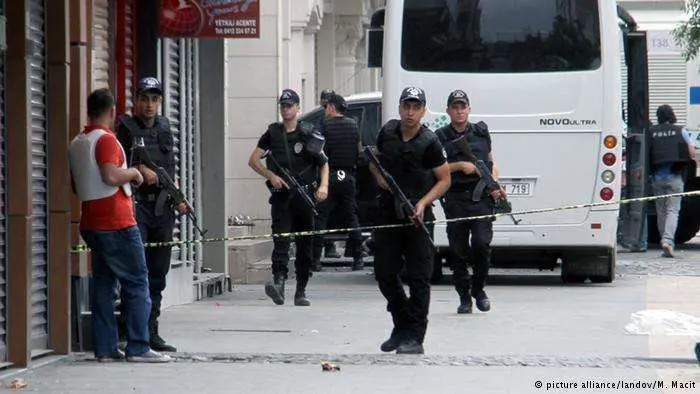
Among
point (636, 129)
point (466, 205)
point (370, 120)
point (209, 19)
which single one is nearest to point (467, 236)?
point (466, 205)

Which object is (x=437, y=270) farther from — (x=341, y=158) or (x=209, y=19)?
(x=209, y=19)

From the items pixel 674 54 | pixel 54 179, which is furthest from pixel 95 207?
pixel 674 54

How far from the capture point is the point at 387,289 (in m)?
11.5

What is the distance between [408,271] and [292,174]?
155 inches

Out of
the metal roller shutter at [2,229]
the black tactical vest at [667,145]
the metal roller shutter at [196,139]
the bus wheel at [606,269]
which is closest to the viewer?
the metal roller shutter at [2,229]

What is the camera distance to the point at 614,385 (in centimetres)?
990

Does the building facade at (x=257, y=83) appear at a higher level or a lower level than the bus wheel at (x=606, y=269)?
higher

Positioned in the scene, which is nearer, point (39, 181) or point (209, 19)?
point (39, 181)

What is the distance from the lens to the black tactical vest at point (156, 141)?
11641mm

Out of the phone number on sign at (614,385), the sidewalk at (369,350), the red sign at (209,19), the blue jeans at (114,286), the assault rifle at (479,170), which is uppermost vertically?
the red sign at (209,19)

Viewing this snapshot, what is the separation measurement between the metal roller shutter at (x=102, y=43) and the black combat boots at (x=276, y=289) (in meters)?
2.83

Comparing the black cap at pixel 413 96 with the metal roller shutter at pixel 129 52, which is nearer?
the black cap at pixel 413 96

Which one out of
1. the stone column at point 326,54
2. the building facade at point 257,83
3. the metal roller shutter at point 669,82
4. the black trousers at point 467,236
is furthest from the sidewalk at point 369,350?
the stone column at point 326,54

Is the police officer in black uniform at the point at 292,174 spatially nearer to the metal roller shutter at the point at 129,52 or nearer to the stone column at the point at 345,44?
the metal roller shutter at the point at 129,52
